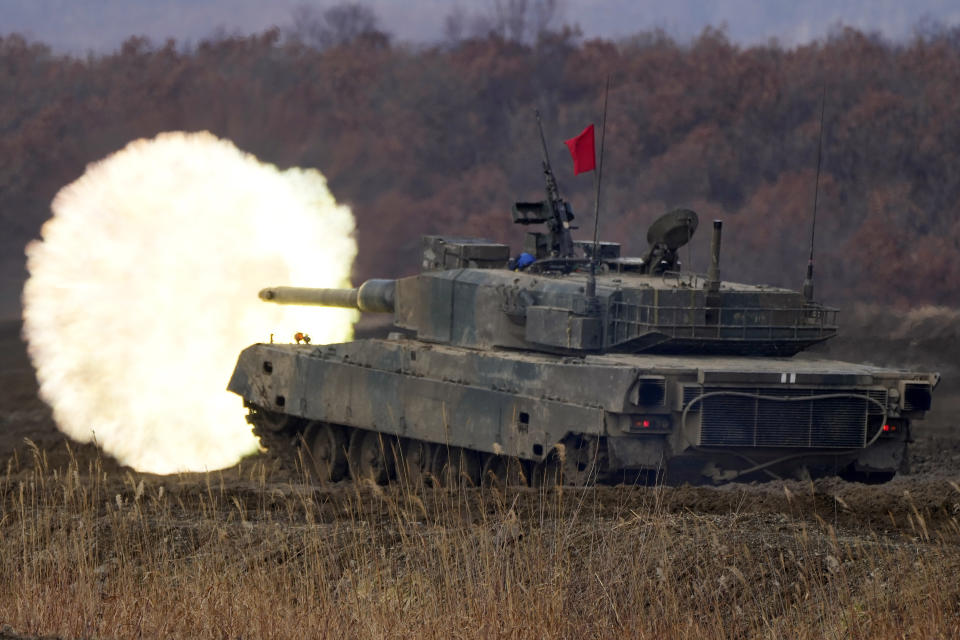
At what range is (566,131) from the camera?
36.8m

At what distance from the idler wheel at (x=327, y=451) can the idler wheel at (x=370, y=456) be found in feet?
0.56

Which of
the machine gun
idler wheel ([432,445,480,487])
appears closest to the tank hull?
idler wheel ([432,445,480,487])

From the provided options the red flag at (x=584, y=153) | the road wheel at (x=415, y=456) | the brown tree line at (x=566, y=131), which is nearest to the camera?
the red flag at (x=584, y=153)

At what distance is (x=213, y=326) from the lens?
72.4ft

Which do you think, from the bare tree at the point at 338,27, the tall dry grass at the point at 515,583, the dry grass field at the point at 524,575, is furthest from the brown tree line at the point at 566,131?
the tall dry grass at the point at 515,583

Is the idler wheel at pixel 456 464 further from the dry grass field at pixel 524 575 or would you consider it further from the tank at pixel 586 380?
the dry grass field at pixel 524 575

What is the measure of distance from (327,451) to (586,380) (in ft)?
16.9

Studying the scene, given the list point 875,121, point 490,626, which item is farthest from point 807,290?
point 875,121

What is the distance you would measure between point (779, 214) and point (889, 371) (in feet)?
53.5

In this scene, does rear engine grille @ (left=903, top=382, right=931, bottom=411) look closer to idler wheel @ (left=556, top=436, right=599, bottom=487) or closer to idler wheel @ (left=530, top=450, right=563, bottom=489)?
idler wheel @ (left=556, top=436, right=599, bottom=487)

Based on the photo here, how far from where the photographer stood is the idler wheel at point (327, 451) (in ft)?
63.2

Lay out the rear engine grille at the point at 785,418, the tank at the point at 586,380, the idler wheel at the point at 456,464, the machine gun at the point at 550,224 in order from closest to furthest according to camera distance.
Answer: the rear engine grille at the point at 785,418
the tank at the point at 586,380
the idler wheel at the point at 456,464
the machine gun at the point at 550,224

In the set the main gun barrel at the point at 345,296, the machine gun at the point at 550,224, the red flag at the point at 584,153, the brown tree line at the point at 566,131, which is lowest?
the main gun barrel at the point at 345,296

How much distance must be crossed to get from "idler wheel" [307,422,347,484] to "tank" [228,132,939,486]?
24 millimetres
